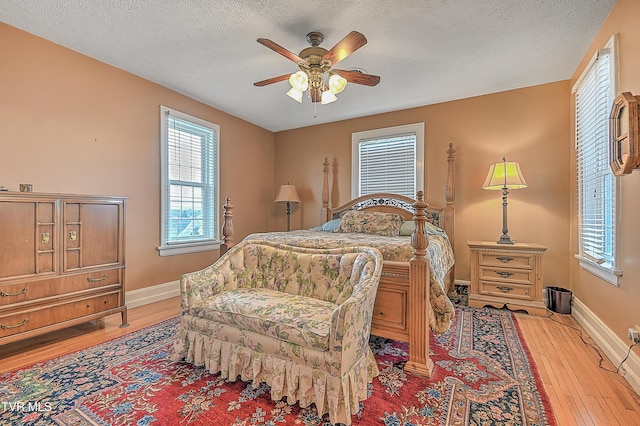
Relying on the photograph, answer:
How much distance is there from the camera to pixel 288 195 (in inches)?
191

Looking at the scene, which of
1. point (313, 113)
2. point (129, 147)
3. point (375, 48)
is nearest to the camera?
point (375, 48)

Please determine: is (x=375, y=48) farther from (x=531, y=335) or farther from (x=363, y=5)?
(x=531, y=335)

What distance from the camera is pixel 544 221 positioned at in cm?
346

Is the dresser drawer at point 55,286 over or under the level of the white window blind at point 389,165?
under

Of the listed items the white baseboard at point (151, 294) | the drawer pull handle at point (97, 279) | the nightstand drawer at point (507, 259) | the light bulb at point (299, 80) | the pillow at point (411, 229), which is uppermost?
the light bulb at point (299, 80)

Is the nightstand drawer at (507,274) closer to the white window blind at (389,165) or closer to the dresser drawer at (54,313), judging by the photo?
the white window blind at (389,165)

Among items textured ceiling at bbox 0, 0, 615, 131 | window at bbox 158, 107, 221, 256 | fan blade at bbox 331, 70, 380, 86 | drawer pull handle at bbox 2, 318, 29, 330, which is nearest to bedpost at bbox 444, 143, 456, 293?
textured ceiling at bbox 0, 0, 615, 131

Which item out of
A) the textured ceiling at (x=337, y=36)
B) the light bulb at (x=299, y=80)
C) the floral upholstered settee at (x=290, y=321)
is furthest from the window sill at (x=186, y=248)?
the light bulb at (x=299, y=80)

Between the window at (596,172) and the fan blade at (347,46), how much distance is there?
188 cm

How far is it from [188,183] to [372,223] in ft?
8.24

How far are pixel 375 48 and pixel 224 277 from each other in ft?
7.97

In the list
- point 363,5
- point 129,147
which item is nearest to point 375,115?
point 363,5

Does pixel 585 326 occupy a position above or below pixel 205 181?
below

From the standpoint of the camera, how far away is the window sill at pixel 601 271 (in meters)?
2.13
